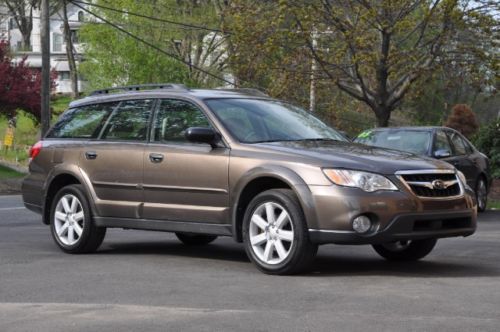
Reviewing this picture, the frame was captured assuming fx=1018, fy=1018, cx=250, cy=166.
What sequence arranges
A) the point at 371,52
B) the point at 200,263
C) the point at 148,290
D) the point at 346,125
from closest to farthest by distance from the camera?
the point at 148,290 → the point at 200,263 → the point at 371,52 → the point at 346,125

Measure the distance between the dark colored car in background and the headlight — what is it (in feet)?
27.8

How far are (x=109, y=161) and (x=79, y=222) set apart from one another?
0.79 metres

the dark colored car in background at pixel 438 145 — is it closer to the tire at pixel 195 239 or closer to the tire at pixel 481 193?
the tire at pixel 481 193

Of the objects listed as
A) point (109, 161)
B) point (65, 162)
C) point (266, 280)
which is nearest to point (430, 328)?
point (266, 280)

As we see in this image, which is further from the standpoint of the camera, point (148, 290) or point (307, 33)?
point (307, 33)

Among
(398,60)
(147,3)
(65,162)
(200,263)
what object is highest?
(147,3)

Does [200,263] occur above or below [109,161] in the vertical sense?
below

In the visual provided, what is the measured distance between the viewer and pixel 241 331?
20.3 ft

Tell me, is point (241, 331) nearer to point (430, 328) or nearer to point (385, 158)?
point (430, 328)

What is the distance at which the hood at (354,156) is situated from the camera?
27.5 feet

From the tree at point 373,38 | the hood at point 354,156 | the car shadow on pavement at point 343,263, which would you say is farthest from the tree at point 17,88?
the hood at point 354,156

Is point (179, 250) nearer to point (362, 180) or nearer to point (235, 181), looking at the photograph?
point (235, 181)

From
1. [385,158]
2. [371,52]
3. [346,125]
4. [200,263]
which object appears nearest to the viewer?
[385,158]

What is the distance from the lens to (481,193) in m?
18.5
